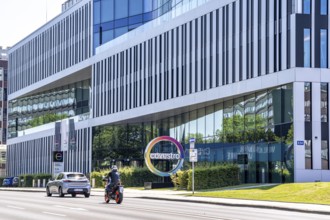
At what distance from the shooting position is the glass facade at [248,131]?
159 feet

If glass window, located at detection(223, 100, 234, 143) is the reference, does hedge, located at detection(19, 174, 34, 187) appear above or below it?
below

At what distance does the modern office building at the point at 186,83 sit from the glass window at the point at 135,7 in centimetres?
18

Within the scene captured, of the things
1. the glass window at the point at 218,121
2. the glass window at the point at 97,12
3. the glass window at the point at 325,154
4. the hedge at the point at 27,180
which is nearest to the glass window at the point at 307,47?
the glass window at the point at 325,154

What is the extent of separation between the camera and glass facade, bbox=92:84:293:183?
48.3 meters

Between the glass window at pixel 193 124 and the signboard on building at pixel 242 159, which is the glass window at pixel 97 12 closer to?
the glass window at pixel 193 124

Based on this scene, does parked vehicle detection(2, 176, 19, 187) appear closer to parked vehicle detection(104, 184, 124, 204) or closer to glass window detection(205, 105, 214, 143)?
glass window detection(205, 105, 214, 143)

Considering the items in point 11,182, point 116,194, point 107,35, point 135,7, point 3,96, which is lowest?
point 11,182

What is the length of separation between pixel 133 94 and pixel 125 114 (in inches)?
90.3

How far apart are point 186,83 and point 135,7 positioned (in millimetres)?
16040

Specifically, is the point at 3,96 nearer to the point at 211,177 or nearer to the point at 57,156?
the point at 57,156

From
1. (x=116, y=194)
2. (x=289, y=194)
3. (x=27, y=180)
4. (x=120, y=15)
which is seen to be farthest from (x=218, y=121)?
(x=27, y=180)

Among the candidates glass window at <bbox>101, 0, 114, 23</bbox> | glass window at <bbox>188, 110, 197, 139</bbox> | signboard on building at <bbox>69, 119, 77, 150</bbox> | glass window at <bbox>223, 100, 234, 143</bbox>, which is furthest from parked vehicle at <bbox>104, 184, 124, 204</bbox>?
signboard on building at <bbox>69, 119, 77, 150</bbox>

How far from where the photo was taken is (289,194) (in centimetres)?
3725

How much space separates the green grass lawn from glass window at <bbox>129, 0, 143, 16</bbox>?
111 feet
